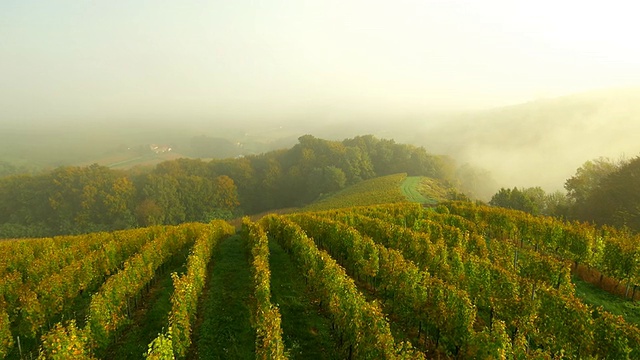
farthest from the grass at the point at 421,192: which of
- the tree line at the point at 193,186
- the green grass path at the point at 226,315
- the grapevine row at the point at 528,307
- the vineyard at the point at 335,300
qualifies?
the green grass path at the point at 226,315

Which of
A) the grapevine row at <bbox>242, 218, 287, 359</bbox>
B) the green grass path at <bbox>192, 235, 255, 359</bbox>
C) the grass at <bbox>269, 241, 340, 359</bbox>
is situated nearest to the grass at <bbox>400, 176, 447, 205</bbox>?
the grass at <bbox>269, 241, 340, 359</bbox>

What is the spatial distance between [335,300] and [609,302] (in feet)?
70.8

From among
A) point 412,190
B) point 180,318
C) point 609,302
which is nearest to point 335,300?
point 180,318

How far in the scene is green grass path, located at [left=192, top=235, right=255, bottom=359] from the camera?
58.7ft

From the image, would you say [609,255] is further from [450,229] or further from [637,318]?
[450,229]

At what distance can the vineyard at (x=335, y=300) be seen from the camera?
1410 centimetres

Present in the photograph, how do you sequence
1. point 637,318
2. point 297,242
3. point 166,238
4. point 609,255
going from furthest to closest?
point 166,238 < point 297,242 < point 609,255 < point 637,318

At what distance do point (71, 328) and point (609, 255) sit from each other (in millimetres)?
35577

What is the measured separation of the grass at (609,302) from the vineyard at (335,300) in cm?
89

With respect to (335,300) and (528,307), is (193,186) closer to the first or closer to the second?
(335,300)

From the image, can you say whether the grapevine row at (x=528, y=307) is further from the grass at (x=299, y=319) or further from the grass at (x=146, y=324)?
the grass at (x=146, y=324)

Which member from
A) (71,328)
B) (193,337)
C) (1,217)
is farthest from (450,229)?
(1,217)

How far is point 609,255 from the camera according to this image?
1027 inches

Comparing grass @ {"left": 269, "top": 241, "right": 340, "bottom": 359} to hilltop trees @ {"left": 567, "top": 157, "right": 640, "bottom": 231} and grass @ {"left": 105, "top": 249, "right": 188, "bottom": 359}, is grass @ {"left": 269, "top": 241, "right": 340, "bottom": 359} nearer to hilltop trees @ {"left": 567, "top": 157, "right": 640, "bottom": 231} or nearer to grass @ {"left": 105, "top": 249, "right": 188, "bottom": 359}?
grass @ {"left": 105, "top": 249, "right": 188, "bottom": 359}
